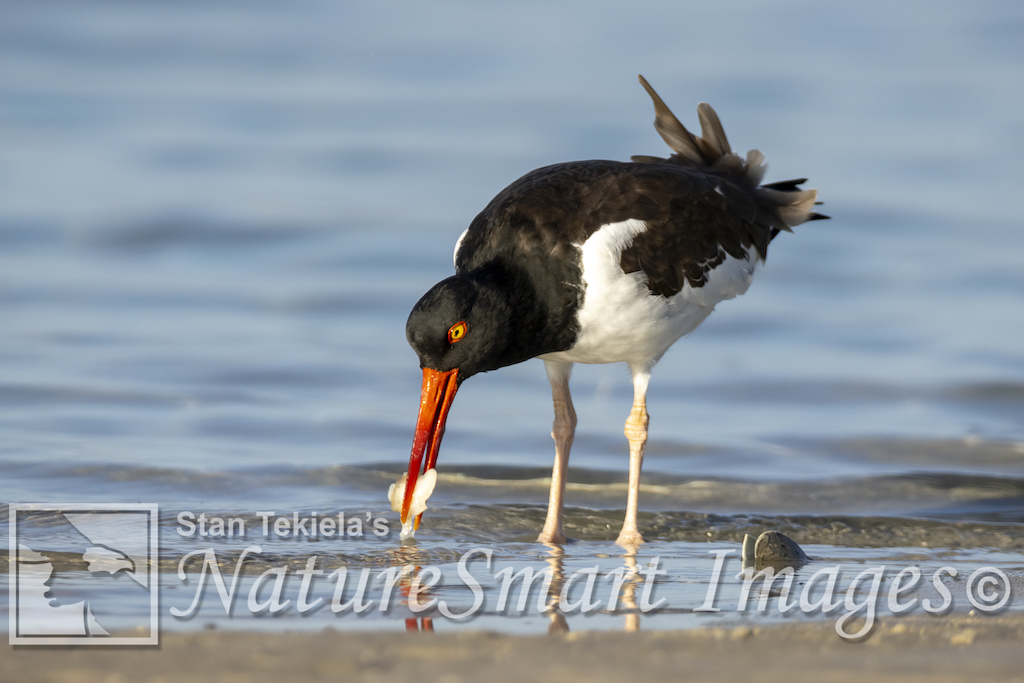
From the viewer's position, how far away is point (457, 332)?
16.9ft

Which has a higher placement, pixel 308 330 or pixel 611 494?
pixel 308 330

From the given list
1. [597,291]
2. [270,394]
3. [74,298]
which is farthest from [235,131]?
[597,291]

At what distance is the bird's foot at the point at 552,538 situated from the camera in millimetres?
5883

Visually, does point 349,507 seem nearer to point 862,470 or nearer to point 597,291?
point 597,291

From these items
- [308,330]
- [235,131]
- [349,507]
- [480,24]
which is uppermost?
[480,24]

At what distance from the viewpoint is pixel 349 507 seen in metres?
6.34

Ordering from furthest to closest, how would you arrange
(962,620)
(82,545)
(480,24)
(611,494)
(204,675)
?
(480,24), (611,494), (82,545), (962,620), (204,675)

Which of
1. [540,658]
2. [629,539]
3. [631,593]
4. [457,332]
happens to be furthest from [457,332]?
A: [540,658]

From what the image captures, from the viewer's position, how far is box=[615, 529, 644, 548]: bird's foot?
19.1 ft

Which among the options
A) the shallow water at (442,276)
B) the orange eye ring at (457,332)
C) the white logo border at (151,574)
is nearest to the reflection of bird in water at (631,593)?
the shallow water at (442,276)

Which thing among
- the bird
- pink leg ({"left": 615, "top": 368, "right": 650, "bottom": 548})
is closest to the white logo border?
the bird

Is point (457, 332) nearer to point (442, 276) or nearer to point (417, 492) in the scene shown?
point (417, 492)

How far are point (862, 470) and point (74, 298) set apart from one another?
6.51m

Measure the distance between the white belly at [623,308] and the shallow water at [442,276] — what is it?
93cm
